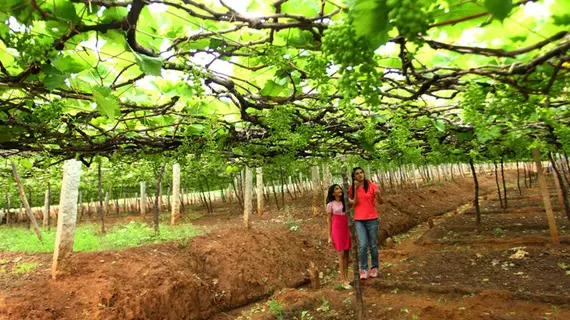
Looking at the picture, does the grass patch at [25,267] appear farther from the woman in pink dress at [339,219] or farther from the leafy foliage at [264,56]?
the woman in pink dress at [339,219]

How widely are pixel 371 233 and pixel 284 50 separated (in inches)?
171

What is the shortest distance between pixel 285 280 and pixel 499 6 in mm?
7967

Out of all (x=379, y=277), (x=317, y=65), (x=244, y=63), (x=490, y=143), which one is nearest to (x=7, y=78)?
(x=244, y=63)

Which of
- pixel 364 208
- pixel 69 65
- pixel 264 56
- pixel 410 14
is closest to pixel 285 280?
pixel 364 208

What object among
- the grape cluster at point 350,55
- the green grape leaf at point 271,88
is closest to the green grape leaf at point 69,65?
the green grape leaf at point 271,88

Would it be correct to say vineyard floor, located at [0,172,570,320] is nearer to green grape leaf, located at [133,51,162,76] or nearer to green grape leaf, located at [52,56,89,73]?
green grape leaf, located at [133,51,162,76]

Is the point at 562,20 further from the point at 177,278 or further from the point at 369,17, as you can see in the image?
the point at 177,278

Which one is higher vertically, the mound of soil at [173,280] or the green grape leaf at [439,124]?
the green grape leaf at [439,124]

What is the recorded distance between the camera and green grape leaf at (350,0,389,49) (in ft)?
3.65

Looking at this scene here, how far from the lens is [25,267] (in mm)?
6812

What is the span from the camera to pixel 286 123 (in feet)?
11.7

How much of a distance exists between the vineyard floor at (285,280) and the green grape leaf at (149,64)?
4534 millimetres

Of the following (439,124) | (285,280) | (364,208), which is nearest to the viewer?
(439,124)

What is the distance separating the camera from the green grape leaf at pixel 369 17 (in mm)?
1111
